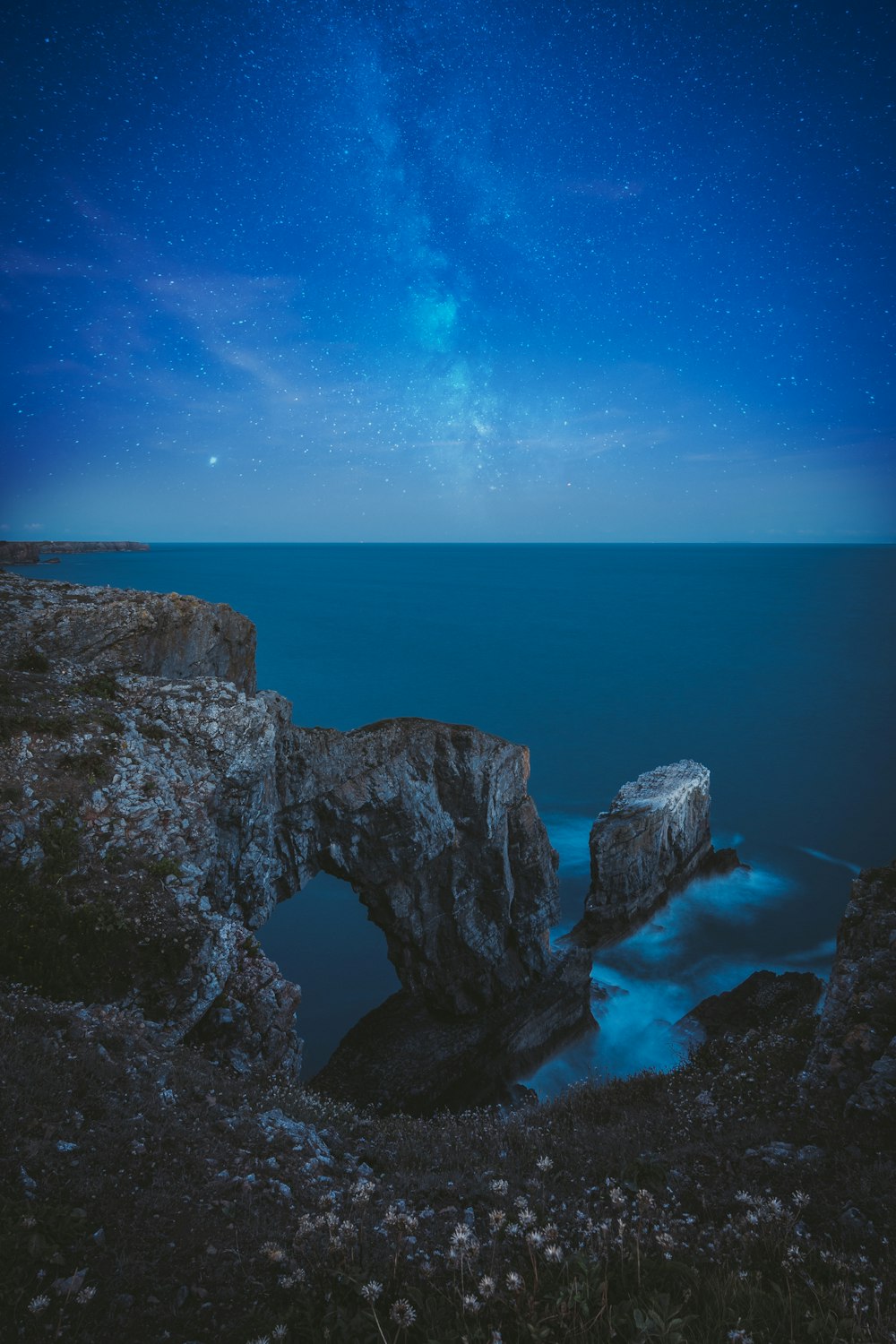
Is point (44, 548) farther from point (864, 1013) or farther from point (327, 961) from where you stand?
point (864, 1013)

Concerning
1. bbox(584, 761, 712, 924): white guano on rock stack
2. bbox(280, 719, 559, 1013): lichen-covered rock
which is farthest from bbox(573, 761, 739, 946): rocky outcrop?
bbox(280, 719, 559, 1013): lichen-covered rock

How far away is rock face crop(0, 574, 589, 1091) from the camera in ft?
33.7

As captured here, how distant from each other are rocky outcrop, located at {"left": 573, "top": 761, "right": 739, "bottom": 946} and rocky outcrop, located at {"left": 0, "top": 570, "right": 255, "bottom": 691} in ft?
52.6

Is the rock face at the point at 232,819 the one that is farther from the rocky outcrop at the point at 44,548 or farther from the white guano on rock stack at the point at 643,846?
the rocky outcrop at the point at 44,548

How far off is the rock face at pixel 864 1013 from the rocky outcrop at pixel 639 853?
14.0 meters

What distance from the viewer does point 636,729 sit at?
45.5m

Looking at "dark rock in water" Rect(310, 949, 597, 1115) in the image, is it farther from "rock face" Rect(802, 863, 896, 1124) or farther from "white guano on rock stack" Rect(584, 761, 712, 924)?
"rock face" Rect(802, 863, 896, 1124)

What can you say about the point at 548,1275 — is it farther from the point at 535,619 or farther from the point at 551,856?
the point at 535,619

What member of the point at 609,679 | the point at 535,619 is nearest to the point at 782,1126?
the point at 609,679

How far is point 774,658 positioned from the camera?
222 feet

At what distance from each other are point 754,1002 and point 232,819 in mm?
17430

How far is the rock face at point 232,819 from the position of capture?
10.3 metres

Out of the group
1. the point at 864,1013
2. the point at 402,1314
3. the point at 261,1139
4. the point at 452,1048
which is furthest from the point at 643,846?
the point at 402,1314

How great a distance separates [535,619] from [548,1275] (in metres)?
84.0
